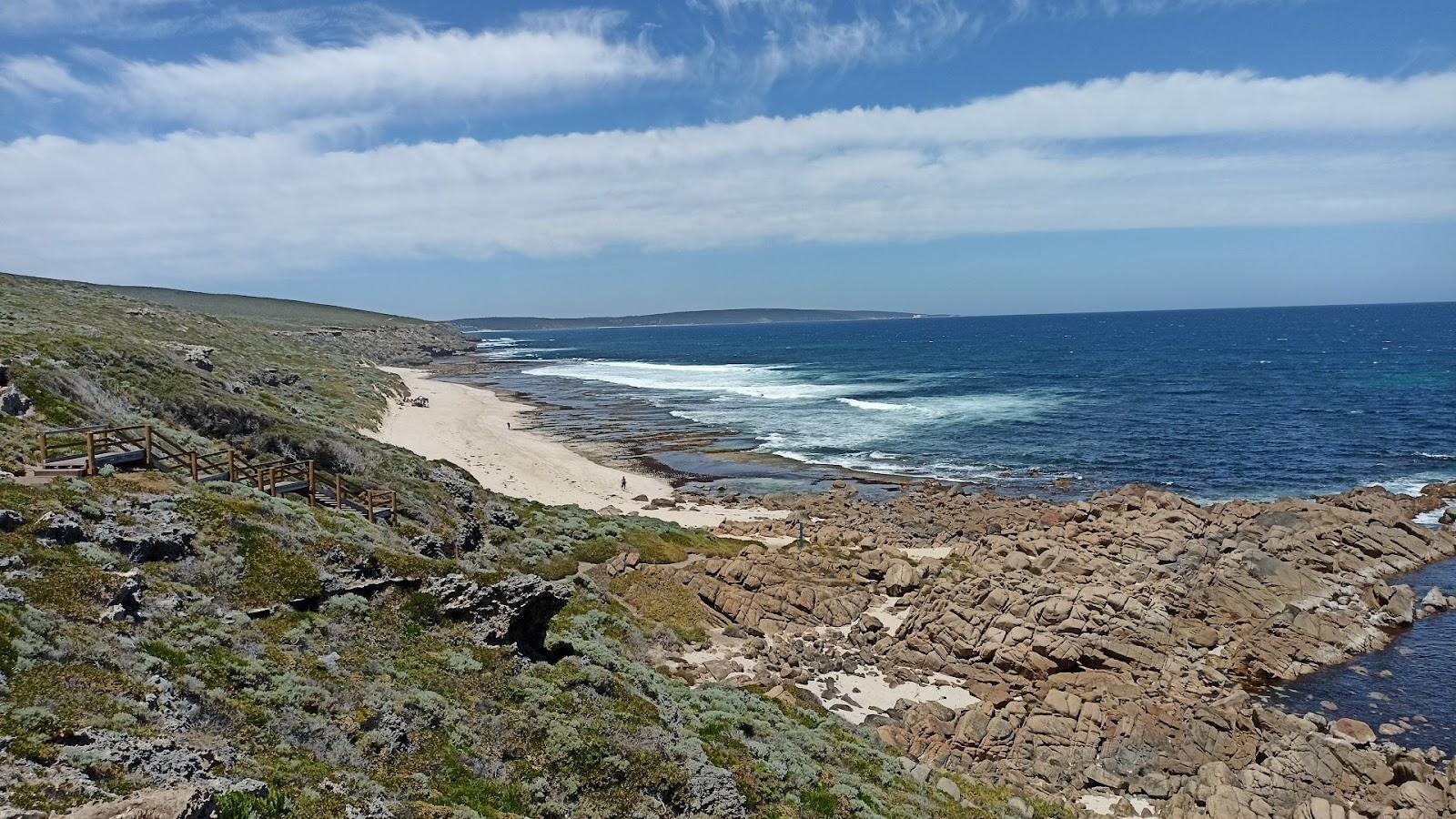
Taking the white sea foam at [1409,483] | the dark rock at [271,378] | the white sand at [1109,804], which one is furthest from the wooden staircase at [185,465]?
the white sea foam at [1409,483]

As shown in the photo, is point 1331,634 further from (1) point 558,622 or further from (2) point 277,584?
(2) point 277,584

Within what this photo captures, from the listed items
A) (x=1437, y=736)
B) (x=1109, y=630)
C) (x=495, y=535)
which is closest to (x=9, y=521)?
(x=495, y=535)

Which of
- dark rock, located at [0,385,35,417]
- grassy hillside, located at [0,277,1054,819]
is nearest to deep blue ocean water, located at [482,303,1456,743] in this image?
grassy hillside, located at [0,277,1054,819]

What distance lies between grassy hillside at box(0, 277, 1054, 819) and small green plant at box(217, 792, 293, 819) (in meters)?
0.02

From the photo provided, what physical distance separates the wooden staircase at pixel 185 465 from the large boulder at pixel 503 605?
691cm

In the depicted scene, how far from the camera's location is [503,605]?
14.2m

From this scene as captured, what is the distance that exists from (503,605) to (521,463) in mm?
33165

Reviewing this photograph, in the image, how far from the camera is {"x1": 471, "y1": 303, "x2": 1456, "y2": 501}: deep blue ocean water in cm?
4675

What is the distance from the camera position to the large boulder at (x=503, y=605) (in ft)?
45.6

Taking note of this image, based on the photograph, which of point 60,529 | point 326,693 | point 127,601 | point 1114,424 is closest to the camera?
point 326,693

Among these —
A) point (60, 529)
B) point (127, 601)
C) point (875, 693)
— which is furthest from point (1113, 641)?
point (60, 529)

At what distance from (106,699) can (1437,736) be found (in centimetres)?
2377

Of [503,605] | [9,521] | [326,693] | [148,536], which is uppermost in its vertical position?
[9,521]

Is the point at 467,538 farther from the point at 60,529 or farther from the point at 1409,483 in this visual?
the point at 1409,483
